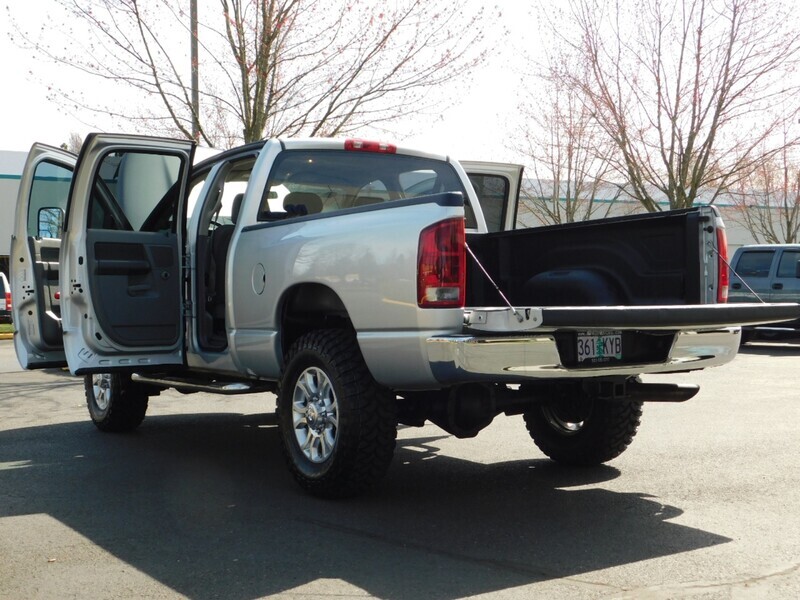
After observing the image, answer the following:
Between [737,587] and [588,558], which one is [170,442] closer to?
[588,558]

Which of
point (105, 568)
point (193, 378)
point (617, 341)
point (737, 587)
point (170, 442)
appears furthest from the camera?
point (170, 442)

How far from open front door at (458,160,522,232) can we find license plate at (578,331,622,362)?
3.12 metres

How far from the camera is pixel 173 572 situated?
4230mm

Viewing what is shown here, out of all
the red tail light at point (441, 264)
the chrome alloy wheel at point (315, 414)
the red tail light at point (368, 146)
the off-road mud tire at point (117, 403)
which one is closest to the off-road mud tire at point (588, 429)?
the chrome alloy wheel at point (315, 414)

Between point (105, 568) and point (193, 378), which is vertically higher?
point (193, 378)

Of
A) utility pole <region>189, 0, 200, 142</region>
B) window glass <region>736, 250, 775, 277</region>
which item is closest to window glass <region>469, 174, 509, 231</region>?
utility pole <region>189, 0, 200, 142</region>

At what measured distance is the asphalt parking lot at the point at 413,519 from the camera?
410 cm

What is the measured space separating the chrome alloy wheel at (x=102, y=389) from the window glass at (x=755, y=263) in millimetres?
13620

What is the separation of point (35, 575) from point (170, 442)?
141 inches

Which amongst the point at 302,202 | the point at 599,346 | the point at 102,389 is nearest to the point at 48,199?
the point at 102,389

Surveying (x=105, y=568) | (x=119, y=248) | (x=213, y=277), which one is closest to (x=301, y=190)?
(x=213, y=277)

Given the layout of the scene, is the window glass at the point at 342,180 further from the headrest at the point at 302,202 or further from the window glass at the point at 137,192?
the window glass at the point at 137,192

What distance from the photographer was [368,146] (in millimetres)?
6934

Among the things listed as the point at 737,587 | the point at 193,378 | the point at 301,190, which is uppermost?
the point at 301,190
